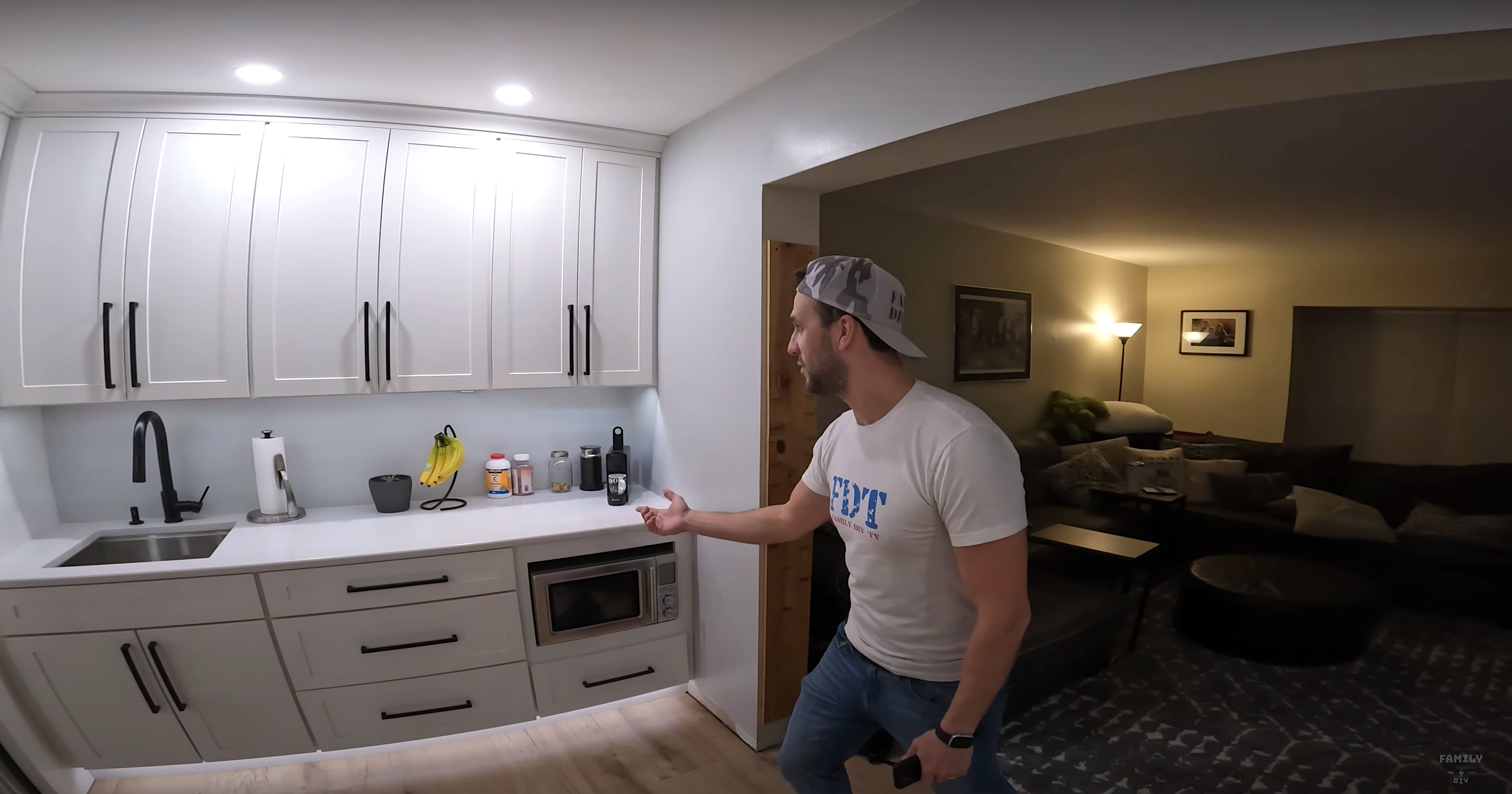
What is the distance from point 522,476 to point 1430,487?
5.83 metres

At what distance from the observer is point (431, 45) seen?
181cm

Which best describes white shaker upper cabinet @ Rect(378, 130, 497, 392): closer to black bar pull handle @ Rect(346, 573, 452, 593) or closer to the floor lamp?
black bar pull handle @ Rect(346, 573, 452, 593)

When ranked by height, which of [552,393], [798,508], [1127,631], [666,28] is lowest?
[1127,631]

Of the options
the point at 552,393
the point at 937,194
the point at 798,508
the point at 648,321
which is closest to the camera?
the point at 798,508

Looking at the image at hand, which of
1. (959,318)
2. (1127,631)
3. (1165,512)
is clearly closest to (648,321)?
(959,318)

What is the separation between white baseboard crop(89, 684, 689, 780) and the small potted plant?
879 mm

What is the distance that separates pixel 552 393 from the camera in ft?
9.77

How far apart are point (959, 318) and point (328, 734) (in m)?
4.13

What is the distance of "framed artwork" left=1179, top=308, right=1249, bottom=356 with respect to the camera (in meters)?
5.28

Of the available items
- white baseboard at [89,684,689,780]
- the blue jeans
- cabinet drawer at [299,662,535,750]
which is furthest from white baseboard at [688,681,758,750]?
the blue jeans

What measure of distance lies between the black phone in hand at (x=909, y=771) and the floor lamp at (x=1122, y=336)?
5556mm

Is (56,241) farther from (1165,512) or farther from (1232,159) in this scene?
(1165,512)

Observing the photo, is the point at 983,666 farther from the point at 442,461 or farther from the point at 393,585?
the point at 442,461

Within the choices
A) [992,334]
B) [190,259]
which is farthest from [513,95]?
[992,334]
